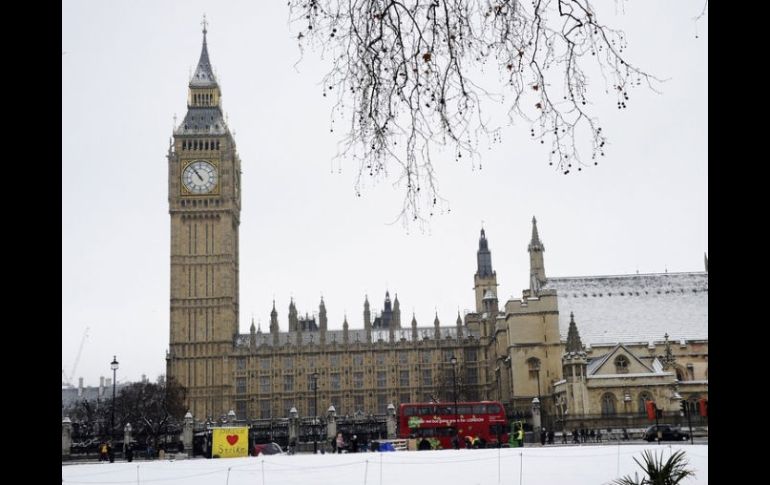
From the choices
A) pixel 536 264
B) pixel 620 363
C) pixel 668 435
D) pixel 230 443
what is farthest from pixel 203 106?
pixel 668 435

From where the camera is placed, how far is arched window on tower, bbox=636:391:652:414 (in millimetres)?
51106

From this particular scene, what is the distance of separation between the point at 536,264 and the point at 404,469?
47894 mm

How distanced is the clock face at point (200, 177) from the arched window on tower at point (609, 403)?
161ft

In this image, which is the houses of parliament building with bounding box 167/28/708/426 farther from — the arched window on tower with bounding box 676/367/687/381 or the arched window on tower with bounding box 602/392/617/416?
the arched window on tower with bounding box 602/392/617/416

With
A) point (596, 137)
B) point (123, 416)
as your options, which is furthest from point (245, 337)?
point (596, 137)

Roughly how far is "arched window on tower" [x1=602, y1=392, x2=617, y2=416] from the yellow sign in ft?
73.3

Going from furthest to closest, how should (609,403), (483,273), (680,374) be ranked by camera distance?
(483,273), (680,374), (609,403)

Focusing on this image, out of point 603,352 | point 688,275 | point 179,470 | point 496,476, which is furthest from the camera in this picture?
point 688,275

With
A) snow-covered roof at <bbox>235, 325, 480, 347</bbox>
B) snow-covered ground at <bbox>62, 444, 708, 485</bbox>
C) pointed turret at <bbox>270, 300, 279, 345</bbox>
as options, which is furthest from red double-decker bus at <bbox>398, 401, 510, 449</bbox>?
pointed turret at <bbox>270, 300, 279, 345</bbox>

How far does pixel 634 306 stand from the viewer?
63.6 meters

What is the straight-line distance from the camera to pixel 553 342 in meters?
61.8

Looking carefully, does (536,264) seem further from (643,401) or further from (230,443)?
(230,443)
